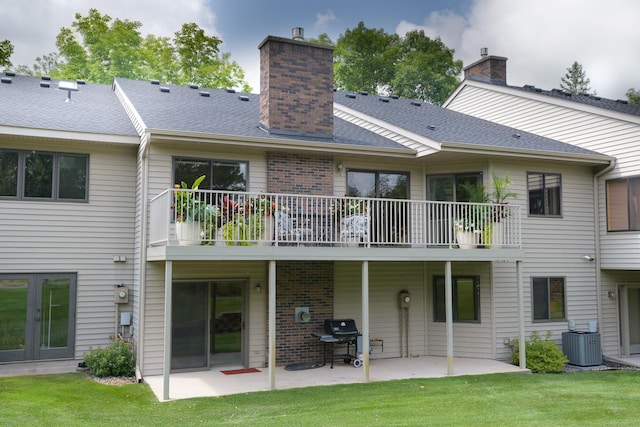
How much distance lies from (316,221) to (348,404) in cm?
432

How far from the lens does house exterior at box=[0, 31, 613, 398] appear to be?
37.0 ft

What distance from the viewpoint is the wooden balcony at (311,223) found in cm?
1015

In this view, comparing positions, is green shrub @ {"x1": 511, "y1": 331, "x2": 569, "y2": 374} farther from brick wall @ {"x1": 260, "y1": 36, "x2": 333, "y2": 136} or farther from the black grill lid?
brick wall @ {"x1": 260, "y1": 36, "x2": 333, "y2": 136}

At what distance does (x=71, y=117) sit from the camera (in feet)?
40.7

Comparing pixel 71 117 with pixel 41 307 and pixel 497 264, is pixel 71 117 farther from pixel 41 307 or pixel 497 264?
pixel 497 264

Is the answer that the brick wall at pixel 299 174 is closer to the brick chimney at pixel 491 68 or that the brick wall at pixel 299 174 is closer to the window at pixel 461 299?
the window at pixel 461 299

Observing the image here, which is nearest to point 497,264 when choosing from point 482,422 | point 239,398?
point 482,422

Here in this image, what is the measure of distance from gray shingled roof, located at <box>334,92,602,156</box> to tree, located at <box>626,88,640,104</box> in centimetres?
2922

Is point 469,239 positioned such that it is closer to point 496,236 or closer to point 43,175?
point 496,236

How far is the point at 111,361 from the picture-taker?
11.1m

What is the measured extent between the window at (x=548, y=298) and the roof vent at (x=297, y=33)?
8.18 meters

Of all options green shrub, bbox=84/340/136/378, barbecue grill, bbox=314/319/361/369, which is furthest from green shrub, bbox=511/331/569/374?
green shrub, bbox=84/340/136/378

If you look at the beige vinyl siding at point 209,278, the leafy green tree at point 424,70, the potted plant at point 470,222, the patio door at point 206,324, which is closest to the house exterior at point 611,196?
the potted plant at point 470,222

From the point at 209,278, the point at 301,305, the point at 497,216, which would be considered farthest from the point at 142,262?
the point at 497,216
